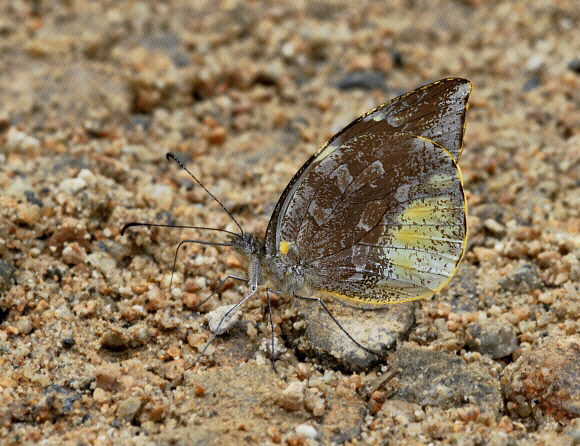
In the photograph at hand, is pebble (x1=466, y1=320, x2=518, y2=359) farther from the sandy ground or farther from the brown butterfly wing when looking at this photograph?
the brown butterfly wing

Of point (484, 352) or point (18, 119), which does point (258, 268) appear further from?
point (18, 119)

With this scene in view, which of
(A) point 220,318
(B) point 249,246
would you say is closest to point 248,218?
(B) point 249,246

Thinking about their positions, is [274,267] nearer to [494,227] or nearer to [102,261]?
[102,261]

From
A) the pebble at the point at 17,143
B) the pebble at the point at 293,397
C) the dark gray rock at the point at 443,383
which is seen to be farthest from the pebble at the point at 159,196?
the dark gray rock at the point at 443,383

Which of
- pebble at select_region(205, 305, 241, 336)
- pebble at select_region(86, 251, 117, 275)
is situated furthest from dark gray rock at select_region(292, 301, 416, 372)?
pebble at select_region(86, 251, 117, 275)

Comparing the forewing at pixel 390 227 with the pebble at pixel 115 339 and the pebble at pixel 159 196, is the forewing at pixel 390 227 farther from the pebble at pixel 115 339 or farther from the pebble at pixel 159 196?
the pebble at pixel 159 196

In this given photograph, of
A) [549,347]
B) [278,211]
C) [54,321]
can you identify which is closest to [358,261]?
[278,211]
